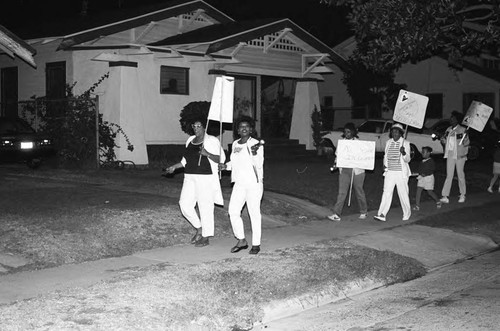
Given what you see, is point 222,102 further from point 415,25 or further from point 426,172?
point 415,25

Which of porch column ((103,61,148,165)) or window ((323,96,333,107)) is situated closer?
porch column ((103,61,148,165))

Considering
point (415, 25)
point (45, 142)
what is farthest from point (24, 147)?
point (415, 25)

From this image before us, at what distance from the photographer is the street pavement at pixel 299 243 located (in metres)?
7.77

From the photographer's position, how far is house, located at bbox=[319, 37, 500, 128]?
1316 inches

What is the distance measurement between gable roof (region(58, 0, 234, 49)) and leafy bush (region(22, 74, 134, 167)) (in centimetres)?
142

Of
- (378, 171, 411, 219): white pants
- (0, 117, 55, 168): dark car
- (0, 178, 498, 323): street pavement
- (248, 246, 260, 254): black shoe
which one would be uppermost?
(0, 117, 55, 168): dark car

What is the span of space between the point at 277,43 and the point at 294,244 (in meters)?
13.3

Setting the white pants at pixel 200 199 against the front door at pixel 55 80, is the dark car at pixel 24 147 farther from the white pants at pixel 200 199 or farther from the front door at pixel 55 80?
the white pants at pixel 200 199

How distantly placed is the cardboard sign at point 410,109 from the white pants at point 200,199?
5142mm

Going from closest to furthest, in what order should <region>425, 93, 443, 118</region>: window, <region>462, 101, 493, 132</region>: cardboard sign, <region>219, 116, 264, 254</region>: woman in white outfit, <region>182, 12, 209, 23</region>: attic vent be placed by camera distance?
<region>219, 116, 264, 254</region>: woman in white outfit → <region>462, 101, 493, 132</region>: cardboard sign → <region>182, 12, 209, 23</region>: attic vent → <region>425, 93, 443, 118</region>: window

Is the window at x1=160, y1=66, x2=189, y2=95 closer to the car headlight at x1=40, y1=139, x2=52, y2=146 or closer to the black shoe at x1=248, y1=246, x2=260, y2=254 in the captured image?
the car headlight at x1=40, y1=139, x2=52, y2=146

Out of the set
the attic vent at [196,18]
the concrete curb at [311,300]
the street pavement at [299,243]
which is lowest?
the concrete curb at [311,300]

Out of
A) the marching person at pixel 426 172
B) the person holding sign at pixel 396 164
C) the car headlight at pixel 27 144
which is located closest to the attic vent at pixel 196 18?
the car headlight at pixel 27 144

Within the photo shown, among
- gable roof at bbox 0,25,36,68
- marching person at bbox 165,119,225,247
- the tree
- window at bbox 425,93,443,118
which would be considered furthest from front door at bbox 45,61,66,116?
window at bbox 425,93,443,118
